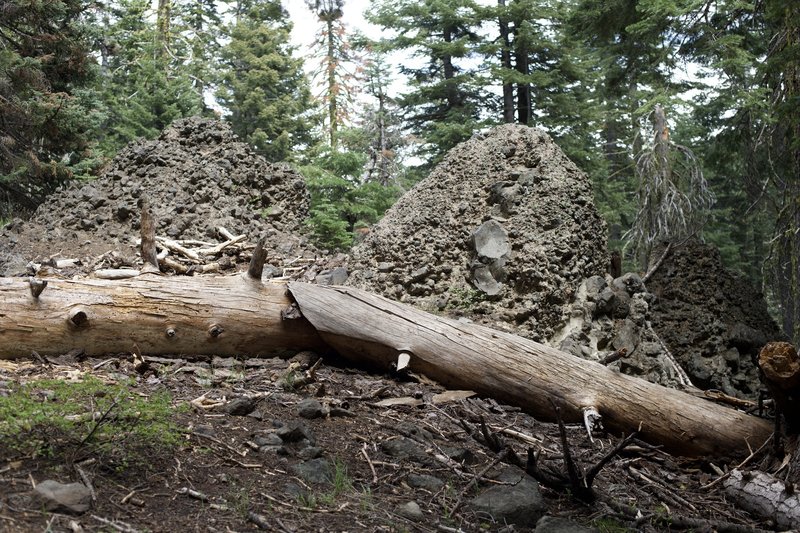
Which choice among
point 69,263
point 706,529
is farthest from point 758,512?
point 69,263

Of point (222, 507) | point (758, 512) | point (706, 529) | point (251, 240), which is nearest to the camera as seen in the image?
point (222, 507)

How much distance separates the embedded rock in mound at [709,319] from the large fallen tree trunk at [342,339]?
2.57m

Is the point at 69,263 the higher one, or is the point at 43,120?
the point at 43,120

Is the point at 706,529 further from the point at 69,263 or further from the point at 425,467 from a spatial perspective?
the point at 69,263

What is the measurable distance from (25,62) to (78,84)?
191 cm

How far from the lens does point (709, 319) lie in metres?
7.47

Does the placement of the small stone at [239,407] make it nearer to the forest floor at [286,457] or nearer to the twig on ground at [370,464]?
the forest floor at [286,457]

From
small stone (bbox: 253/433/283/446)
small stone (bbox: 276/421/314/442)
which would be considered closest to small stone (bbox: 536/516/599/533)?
small stone (bbox: 276/421/314/442)

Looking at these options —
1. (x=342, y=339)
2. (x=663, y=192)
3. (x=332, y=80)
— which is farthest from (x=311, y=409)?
(x=332, y=80)

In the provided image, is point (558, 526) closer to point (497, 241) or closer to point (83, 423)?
point (83, 423)

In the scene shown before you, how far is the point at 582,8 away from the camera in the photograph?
10.6 m

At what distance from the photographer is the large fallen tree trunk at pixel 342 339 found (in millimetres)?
4719

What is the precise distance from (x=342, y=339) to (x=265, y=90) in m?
20.2

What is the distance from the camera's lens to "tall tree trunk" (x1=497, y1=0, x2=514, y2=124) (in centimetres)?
1670
